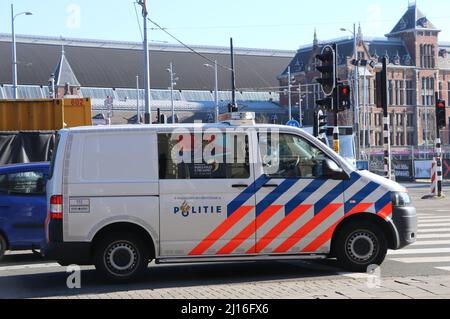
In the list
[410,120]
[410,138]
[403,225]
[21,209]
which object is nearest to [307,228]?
[403,225]

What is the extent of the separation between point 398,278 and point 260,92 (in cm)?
11112

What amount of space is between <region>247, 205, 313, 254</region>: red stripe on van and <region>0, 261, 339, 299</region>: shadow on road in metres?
0.41

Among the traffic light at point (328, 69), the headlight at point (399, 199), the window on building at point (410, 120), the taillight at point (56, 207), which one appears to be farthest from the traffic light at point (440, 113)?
the window on building at point (410, 120)

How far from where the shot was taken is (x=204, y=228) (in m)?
9.38

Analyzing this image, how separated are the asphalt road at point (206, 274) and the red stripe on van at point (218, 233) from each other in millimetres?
428

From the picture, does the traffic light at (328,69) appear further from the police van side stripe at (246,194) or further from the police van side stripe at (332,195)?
the police van side stripe at (246,194)

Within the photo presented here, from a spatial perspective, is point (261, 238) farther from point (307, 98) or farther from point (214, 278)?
point (307, 98)

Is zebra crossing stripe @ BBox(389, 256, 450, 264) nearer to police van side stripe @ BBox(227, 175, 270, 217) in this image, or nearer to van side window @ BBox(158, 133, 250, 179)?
police van side stripe @ BBox(227, 175, 270, 217)

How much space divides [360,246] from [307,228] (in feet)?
2.58

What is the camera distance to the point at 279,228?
958 centimetres

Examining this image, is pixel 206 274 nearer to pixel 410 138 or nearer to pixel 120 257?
pixel 120 257

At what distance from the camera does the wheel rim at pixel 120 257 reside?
367 inches

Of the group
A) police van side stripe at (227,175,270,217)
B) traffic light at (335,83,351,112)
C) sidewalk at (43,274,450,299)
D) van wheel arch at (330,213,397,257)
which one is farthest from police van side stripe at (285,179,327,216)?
traffic light at (335,83,351,112)
